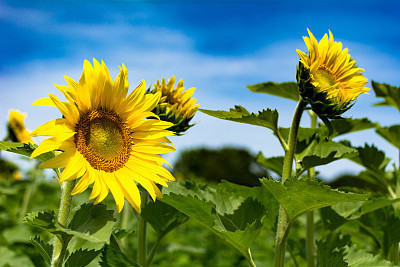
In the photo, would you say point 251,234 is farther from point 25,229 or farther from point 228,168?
point 228,168

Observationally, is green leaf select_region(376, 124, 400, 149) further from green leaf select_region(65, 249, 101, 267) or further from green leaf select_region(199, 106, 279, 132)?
green leaf select_region(65, 249, 101, 267)

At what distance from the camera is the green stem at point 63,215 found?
3.98 ft

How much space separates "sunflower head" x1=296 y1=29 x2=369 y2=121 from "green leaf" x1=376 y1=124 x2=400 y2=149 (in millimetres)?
935

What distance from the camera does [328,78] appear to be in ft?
4.70

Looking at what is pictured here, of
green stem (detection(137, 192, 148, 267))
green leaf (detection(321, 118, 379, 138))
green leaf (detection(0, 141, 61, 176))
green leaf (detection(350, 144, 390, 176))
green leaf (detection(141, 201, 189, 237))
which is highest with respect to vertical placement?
green leaf (detection(321, 118, 379, 138))

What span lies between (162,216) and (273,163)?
1.82 ft

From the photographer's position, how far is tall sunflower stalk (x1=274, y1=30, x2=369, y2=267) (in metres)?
1.35

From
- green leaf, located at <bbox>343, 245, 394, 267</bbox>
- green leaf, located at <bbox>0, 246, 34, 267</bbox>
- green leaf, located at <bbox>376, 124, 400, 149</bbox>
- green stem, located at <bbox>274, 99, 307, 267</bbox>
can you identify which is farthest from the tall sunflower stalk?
green leaf, located at <bbox>0, 246, 34, 267</bbox>

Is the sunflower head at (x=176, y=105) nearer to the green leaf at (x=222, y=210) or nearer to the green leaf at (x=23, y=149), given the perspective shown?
the green leaf at (x=222, y=210)

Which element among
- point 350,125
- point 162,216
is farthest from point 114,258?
point 350,125

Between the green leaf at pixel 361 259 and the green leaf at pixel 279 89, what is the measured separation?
28.7 inches

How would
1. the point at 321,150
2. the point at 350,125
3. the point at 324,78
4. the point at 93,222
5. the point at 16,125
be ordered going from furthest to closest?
1. the point at 16,125
2. the point at 350,125
3. the point at 321,150
4. the point at 324,78
5. the point at 93,222

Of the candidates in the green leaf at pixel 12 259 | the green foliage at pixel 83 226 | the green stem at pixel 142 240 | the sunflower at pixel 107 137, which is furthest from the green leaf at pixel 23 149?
the green leaf at pixel 12 259

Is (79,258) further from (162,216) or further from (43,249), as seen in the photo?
(162,216)
